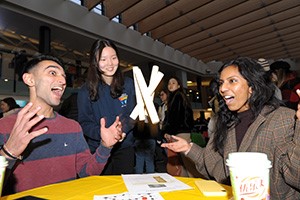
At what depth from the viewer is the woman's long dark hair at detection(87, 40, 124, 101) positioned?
7.63 feet

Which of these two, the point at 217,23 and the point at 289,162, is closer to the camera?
the point at 289,162

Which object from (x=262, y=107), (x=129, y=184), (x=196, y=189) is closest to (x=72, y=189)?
(x=129, y=184)

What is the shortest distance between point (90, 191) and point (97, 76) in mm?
1320

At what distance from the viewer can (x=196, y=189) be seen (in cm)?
127

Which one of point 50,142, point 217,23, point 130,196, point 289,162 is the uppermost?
point 217,23

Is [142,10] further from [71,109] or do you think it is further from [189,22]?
[71,109]

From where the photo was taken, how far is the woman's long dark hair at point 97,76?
233cm

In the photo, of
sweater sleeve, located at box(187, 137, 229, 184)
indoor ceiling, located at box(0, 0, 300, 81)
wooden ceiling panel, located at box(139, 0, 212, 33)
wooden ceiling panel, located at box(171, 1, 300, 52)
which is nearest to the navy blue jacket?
sweater sleeve, located at box(187, 137, 229, 184)

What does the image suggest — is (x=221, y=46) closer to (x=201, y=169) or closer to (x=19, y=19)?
(x=19, y=19)

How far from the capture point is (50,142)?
1.70 meters

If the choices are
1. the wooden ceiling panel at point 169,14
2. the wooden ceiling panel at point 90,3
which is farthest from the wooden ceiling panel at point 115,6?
the wooden ceiling panel at point 169,14

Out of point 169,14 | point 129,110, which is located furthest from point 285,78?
point 169,14

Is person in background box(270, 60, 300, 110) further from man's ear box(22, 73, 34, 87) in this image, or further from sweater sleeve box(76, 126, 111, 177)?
man's ear box(22, 73, 34, 87)

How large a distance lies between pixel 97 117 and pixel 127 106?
296mm
